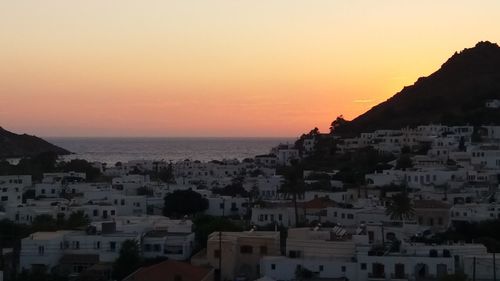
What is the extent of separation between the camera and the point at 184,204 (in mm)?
46031

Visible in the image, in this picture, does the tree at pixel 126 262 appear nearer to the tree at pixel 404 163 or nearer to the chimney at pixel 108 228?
the chimney at pixel 108 228

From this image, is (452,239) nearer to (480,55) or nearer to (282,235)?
(282,235)

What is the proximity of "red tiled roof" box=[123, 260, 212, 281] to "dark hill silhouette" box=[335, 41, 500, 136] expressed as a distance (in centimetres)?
5652

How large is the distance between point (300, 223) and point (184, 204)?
9.32 m

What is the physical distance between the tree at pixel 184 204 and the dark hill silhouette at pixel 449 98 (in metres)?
41.2

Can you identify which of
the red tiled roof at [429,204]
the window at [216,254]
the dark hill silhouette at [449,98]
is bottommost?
the window at [216,254]

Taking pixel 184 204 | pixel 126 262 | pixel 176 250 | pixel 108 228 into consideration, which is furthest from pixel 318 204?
pixel 126 262

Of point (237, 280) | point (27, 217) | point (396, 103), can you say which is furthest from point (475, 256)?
point (396, 103)

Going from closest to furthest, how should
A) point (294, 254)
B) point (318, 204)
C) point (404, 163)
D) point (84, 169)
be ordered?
point (294, 254)
point (318, 204)
point (404, 163)
point (84, 169)

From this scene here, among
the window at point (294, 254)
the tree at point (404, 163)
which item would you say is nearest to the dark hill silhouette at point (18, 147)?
A: the tree at point (404, 163)

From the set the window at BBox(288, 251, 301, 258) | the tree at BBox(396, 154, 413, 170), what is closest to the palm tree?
the window at BBox(288, 251, 301, 258)

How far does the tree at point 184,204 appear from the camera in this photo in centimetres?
4588

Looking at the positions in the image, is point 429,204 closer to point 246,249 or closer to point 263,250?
point 263,250

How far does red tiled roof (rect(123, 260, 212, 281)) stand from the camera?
2584cm
